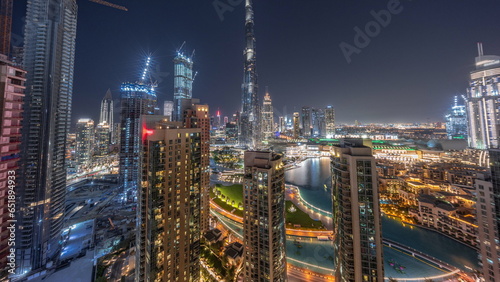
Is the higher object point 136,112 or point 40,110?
point 136,112

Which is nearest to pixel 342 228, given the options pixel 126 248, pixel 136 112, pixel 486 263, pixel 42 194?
pixel 486 263

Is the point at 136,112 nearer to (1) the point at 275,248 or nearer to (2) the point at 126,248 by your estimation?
(2) the point at 126,248

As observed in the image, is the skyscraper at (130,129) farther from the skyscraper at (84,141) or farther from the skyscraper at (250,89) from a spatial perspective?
the skyscraper at (250,89)

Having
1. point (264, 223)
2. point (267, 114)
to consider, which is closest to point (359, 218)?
point (264, 223)

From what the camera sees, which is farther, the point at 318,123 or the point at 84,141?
the point at 318,123

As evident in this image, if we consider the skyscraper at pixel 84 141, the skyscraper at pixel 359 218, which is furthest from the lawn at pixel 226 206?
the skyscraper at pixel 84 141

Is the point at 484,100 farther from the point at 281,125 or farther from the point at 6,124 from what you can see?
the point at 281,125
